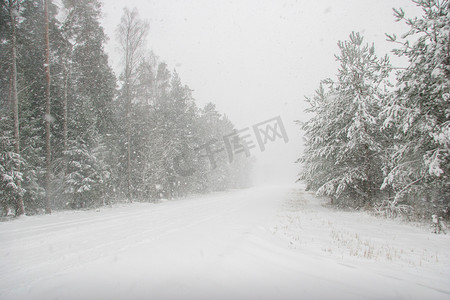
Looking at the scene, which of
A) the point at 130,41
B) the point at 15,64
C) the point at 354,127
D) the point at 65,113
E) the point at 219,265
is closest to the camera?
the point at 219,265

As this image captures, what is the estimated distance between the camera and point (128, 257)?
4805 mm

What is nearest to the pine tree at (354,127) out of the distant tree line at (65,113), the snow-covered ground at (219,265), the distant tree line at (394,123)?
the distant tree line at (394,123)

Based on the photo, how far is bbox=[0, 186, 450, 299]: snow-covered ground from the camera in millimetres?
3496

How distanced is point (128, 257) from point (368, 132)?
44.8ft

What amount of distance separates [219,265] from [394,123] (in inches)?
448

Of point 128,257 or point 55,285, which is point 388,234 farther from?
point 55,285

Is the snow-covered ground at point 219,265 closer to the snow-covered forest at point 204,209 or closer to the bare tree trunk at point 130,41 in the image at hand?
the snow-covered forest at point 204,209

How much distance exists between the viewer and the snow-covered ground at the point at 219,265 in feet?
11.5

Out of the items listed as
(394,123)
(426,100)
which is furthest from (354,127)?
(426,100)

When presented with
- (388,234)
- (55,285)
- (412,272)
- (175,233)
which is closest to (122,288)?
(55,285)

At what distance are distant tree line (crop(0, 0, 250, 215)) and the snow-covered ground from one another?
7.01 metres

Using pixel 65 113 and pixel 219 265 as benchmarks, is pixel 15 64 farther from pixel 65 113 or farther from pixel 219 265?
pixel 219 265

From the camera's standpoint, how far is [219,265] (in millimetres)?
4406

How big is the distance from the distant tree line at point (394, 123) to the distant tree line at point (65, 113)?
14.6 metres
